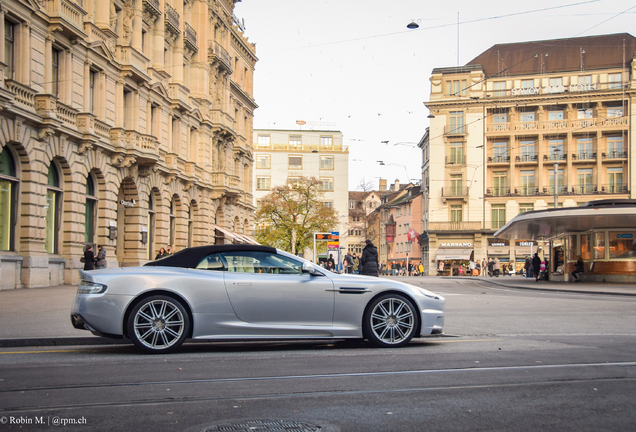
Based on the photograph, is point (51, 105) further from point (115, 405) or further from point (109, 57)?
point (115, 405)

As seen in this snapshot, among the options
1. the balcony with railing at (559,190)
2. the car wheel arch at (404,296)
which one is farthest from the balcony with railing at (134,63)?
the balcony with railing at (559,190)

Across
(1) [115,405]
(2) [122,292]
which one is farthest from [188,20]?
(1) [115,405]

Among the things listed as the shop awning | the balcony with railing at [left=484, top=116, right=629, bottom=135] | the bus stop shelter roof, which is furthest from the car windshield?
the shop awning

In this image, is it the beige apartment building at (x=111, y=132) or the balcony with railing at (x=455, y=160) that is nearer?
the beige apartment building at (x=111, y=132)

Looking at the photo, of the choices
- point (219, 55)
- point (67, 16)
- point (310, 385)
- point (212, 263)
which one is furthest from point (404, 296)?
point (219, 55)

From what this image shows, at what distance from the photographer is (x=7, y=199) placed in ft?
77.9

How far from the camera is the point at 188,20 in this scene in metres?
44.7

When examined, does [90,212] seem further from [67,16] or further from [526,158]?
[526,158]

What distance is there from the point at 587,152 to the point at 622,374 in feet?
232

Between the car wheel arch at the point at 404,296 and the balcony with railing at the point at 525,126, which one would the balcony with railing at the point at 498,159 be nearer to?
the balcony with railing at the point at 525,126

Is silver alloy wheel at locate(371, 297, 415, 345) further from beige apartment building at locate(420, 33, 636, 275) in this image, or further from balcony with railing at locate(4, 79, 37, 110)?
beige apartment building at locate(420, 33, 636, 275)

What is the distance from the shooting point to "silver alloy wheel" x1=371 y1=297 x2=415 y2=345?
353 inches

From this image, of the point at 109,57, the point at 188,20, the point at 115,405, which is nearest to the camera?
the point at 115,405

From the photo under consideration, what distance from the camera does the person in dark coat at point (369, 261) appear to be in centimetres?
2098
